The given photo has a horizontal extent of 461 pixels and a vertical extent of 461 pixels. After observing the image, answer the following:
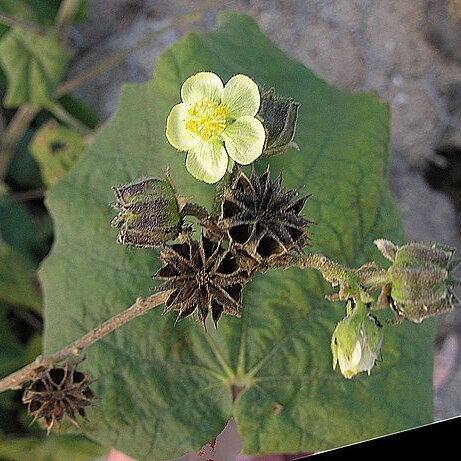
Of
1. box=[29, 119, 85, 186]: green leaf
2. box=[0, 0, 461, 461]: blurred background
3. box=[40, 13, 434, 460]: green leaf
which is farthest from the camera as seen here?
box=[0, 0, 461, 461]: blurred background

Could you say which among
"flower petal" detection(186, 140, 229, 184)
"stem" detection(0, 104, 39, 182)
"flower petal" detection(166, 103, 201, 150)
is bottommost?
"stem" detection(0, 104, 39, 182)

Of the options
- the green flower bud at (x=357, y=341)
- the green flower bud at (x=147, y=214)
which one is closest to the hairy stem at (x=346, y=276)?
the green flower bud at (x=357, y=341)

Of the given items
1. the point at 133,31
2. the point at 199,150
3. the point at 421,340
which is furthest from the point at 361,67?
the point at 199,150

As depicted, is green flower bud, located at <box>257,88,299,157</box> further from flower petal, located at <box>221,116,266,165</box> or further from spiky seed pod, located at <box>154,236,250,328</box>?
spiky seed pod, located at <box>154,236,250,328</box>

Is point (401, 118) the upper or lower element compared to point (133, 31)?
lower

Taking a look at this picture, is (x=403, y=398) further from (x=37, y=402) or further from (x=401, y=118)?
(x=401, y=118)

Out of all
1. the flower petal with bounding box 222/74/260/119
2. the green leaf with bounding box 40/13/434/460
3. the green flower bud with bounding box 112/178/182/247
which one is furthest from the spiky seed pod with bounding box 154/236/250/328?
the green leaf with bounding box 40/13/434/460

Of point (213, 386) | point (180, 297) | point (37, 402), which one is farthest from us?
point (213, 386)
